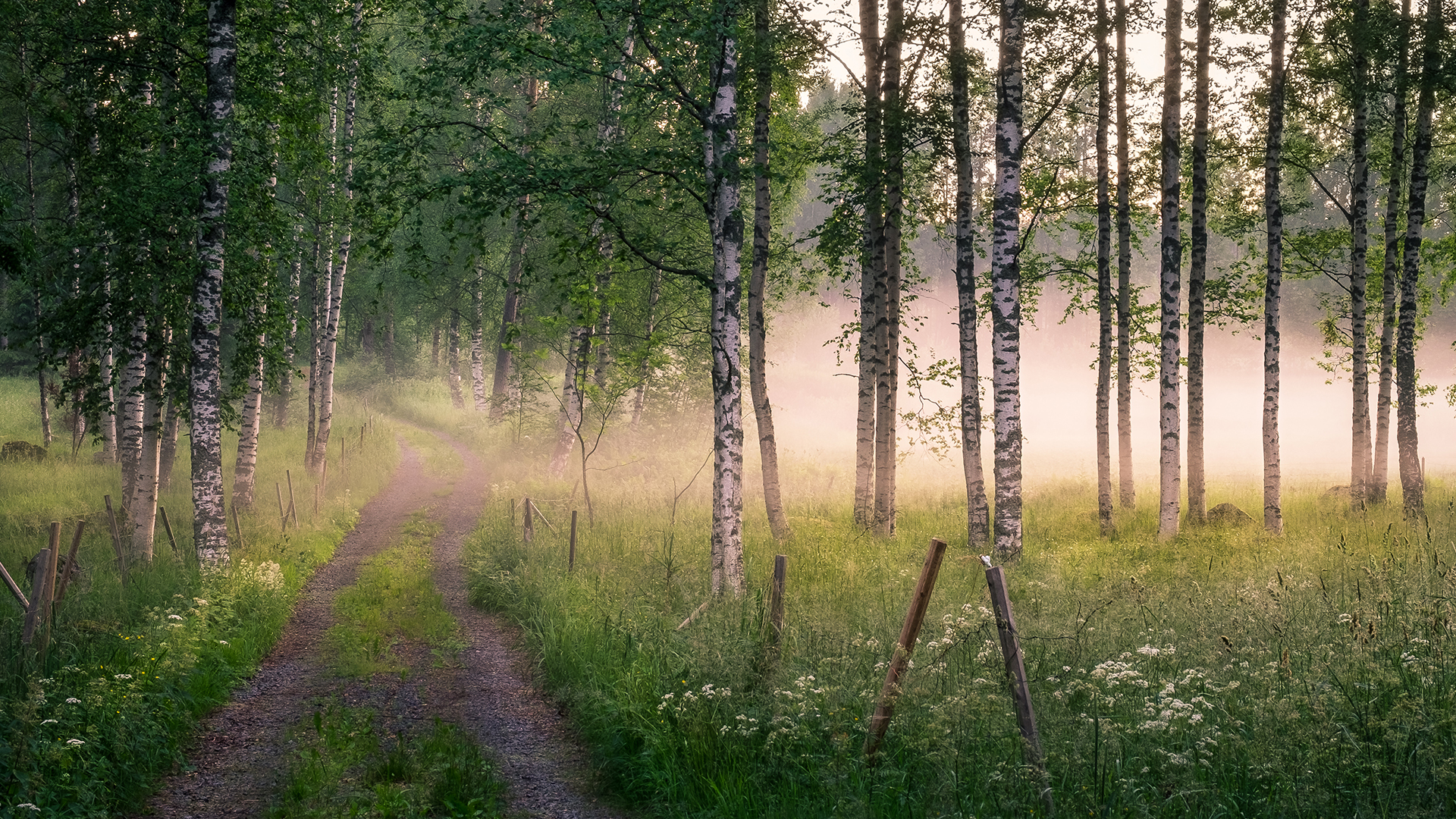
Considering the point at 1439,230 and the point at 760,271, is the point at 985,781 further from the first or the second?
the point at 1439,230

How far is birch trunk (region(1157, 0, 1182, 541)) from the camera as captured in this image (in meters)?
15.0

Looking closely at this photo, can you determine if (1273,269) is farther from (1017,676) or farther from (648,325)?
(648,325)

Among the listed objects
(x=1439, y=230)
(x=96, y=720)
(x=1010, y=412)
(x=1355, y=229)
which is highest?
(x=1439, y=230)

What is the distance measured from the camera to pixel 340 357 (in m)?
55.3

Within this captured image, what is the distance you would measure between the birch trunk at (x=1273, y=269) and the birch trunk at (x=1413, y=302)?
2.20 meters

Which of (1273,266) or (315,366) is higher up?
(1273,266)

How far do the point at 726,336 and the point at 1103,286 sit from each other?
32.8 feet

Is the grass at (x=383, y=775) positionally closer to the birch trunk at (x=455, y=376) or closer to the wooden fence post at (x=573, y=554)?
the wooden fence post at (x=573, y=554)

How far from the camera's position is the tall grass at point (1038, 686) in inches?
183

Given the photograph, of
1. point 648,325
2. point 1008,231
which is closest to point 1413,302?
point 1008,231

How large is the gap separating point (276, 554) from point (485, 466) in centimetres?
1516

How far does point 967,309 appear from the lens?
1401 centimetres

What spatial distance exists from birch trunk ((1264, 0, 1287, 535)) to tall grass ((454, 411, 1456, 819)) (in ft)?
9.24

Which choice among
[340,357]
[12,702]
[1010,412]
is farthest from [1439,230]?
[12,702]
